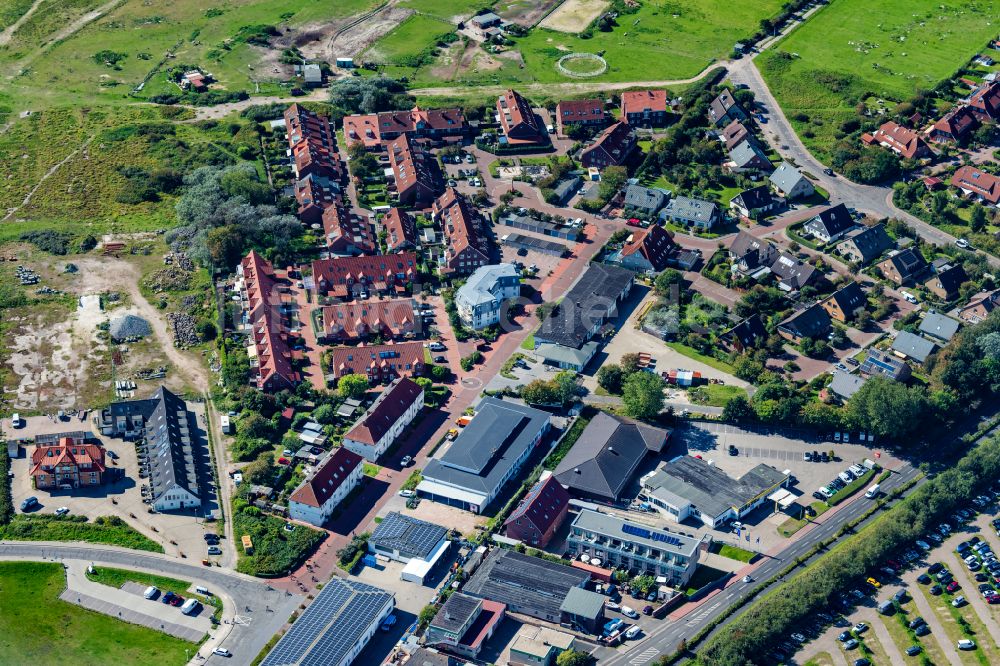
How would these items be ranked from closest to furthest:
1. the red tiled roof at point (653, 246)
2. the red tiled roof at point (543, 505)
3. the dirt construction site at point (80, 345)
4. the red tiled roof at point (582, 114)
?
1. the red tiled roof at point (543, 505)
2. the dirt construction site at point (80, 345)
3. the red tiled roof at point (653, 246)
4. the red tiled roof at point (582, 114)

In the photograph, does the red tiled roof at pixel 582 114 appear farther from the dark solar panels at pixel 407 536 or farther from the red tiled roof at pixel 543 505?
the dark solar panels at pixel 407 536

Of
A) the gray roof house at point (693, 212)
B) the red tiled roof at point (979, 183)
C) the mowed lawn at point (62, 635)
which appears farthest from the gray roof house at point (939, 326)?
the mowed lawn at point (62, 635)

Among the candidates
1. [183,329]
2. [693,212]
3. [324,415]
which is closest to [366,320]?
[324,415]

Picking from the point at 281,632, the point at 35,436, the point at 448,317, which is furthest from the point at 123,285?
the point at 281,632

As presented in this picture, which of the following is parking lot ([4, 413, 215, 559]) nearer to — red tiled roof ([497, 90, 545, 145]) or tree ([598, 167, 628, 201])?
tree ([598, 167, 628, 201])

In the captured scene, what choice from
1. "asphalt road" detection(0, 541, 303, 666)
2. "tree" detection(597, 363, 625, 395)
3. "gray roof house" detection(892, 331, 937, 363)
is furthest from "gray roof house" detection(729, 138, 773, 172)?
"asphalt road" detection(0, 541, 303, 666)

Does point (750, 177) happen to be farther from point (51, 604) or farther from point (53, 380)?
point (51, 604)

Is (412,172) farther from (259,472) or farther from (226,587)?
(226,587)
